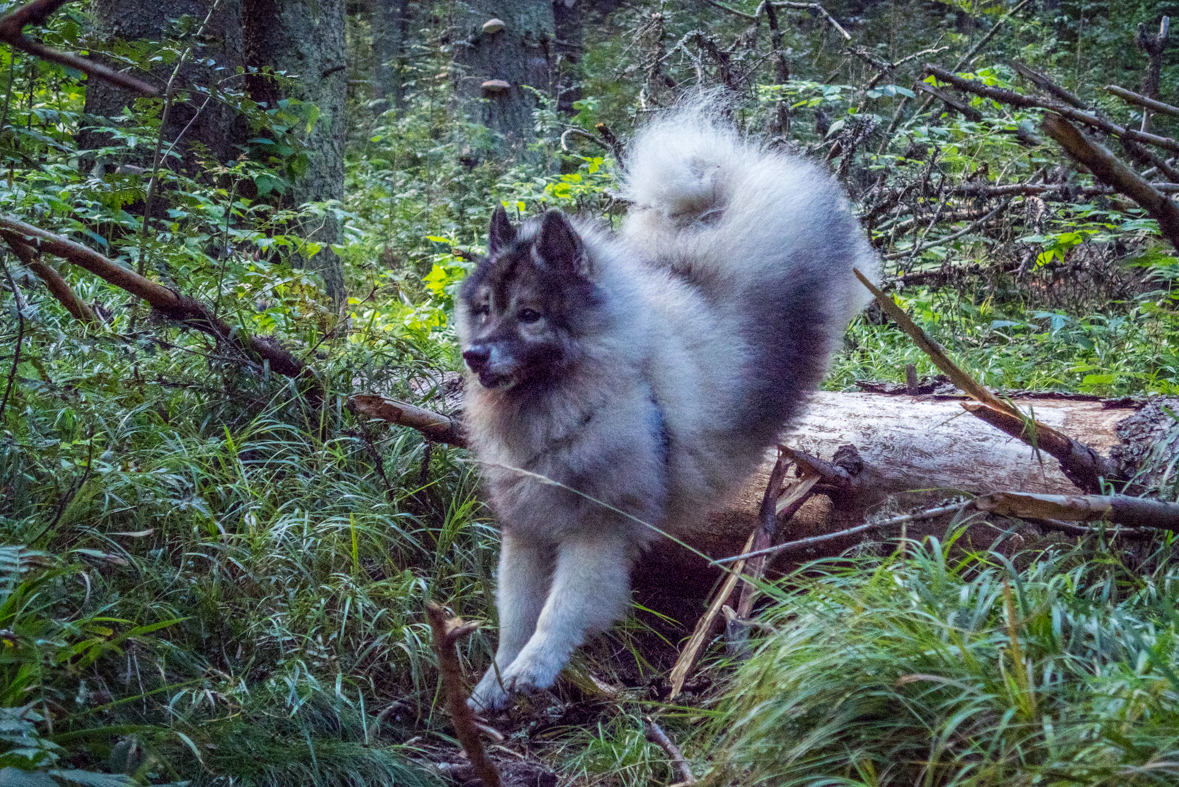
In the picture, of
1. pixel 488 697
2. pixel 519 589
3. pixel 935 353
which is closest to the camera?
pixel 935 353

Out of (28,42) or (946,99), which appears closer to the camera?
(28,42)

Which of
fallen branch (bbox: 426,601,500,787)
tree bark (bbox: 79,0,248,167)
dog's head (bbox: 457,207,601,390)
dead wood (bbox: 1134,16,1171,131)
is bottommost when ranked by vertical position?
fallen branch (bbox: 426,601,500,787)

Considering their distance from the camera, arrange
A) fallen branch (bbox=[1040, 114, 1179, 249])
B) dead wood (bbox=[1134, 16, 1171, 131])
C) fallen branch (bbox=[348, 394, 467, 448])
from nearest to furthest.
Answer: fallen branch (bbox=[1040, 114, 1179, 249]) < fallen branch (bbox=[348, 394, 467, 448]) < dead wood (bbox=[1134, 16, 1171, 131])

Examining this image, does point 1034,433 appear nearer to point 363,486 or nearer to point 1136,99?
point 1136,99

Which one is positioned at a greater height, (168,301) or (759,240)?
(759,240)

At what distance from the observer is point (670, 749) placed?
8.33ft

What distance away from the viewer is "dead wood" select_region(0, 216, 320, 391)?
3354 millimetres

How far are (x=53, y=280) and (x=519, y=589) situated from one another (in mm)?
2307

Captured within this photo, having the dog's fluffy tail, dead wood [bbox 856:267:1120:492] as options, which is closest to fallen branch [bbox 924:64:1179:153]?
dead wood [bbox 856:267:1120:492]

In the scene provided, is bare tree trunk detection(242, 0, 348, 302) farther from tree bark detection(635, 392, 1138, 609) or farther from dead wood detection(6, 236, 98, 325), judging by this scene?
tree bark detection(635, 392, 1138, 609)

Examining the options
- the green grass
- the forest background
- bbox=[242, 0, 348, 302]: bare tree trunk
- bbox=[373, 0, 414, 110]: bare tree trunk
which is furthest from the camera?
bbox=[373, 0, 414, 110]: bare tree trunk

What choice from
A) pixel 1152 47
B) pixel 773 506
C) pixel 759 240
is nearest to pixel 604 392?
pixel 773 506

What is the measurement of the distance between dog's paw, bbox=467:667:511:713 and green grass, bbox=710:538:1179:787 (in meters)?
0.85

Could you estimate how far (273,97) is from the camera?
5.93 m
